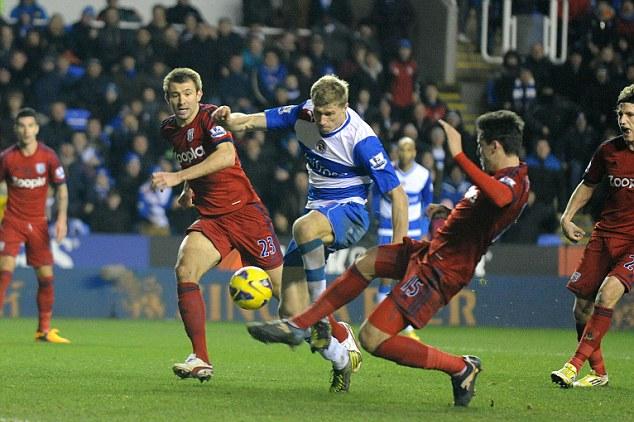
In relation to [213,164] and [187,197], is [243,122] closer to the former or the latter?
[213,164]

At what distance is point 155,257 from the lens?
1730cm

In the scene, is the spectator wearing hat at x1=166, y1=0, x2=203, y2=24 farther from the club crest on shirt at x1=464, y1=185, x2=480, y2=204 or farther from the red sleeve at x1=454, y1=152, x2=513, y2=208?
the red sleeve at x1=454, y1=152, x2=513, y2=208

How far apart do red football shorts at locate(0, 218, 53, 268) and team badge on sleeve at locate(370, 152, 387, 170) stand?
5.90 meters

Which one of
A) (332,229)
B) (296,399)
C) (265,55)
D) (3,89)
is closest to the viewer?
(296,399)

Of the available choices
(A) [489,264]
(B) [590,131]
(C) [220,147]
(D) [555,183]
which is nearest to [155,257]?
(A) [489,264]

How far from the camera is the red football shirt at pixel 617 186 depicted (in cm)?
911

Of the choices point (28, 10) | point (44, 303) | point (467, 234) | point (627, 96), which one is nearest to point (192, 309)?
point (467, 234)

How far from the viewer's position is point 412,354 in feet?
24.0

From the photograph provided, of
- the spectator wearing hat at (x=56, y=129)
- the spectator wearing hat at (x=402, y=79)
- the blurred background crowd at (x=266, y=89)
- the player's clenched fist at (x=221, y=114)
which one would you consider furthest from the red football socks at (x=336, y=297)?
the spectator wearing hat at (x=402, y=79)

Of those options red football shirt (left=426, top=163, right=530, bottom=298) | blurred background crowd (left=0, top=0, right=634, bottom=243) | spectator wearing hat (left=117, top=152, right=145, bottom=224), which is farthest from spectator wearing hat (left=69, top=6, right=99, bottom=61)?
red football shirt (left=426, top=163, right=530, bottom=298)

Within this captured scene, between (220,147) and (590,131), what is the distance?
12.4 meters

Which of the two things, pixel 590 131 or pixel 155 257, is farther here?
pixel 590 131

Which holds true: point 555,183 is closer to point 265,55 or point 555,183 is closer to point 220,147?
point 265,55

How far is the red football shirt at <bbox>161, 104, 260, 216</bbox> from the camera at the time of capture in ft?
28.9
